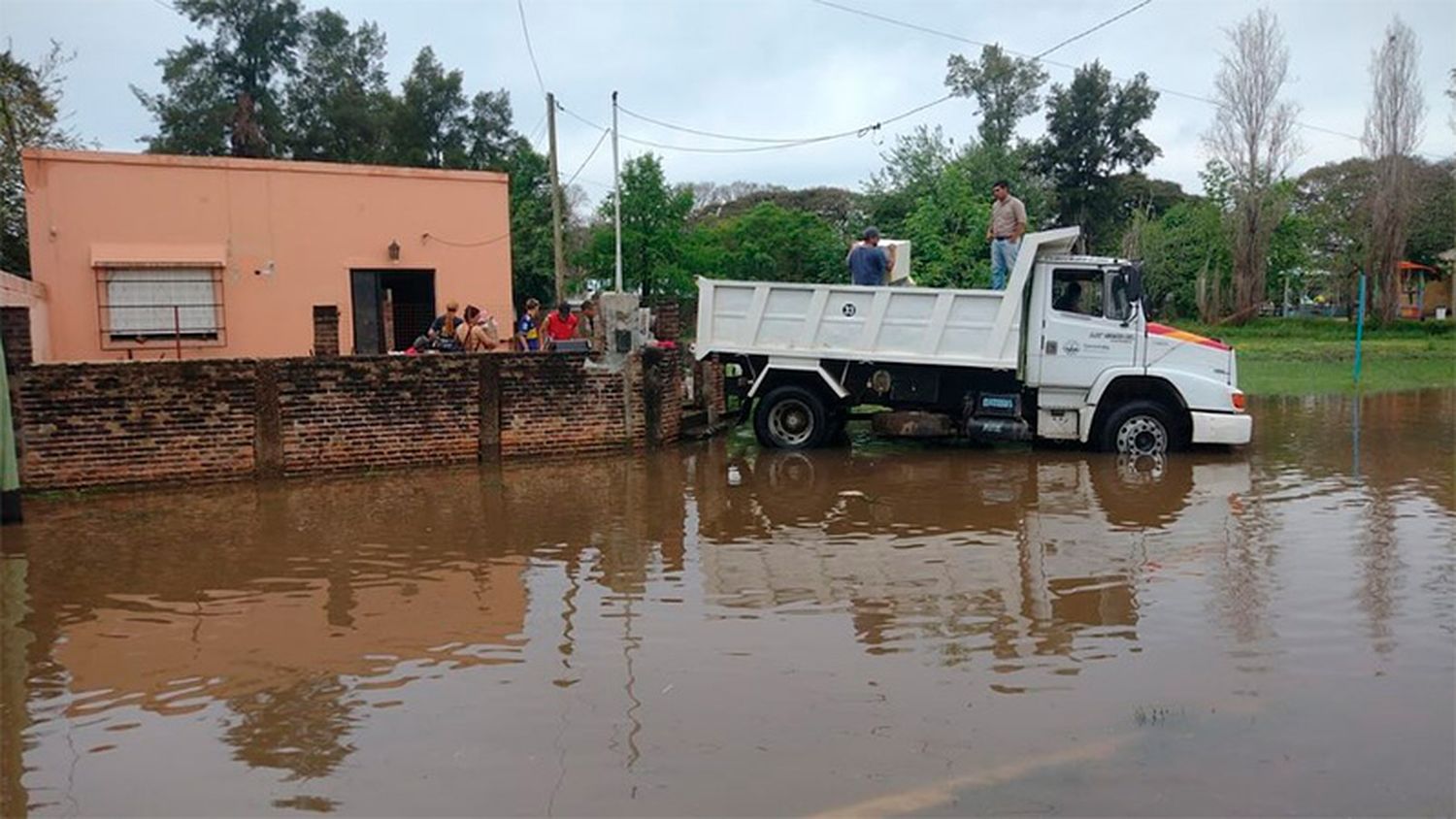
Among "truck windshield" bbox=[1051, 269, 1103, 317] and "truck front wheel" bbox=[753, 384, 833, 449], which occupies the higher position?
"truck windshield" bbox=[1051, 269, 1103, 317]

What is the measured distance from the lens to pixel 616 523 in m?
9.83

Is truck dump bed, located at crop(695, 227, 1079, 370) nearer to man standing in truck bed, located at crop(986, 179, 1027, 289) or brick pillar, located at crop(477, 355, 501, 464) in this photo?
man standing in truck bed, located at crop(986, 179, 1027, 289)

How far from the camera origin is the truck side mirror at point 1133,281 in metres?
Answer: 13.0

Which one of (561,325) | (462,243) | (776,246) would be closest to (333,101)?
(776,246)

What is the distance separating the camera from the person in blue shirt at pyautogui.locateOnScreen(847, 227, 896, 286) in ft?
46.9

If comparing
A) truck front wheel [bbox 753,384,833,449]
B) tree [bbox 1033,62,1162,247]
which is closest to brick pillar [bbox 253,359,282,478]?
truck front wheel [bbox 753,384,833,449]

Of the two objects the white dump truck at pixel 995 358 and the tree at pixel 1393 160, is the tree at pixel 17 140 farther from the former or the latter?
the tree at pixel 1393 160

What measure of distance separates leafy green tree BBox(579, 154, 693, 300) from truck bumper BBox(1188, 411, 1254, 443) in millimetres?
24435

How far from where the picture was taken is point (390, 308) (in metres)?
20.7

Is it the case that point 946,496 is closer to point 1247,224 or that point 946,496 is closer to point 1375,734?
point 1375,734

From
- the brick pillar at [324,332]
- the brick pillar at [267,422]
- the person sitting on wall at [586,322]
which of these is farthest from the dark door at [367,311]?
the brick pillar at [267,422]

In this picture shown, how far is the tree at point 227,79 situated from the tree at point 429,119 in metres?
4.70

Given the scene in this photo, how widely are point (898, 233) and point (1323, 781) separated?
38278mm

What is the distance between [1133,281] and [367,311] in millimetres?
13278
